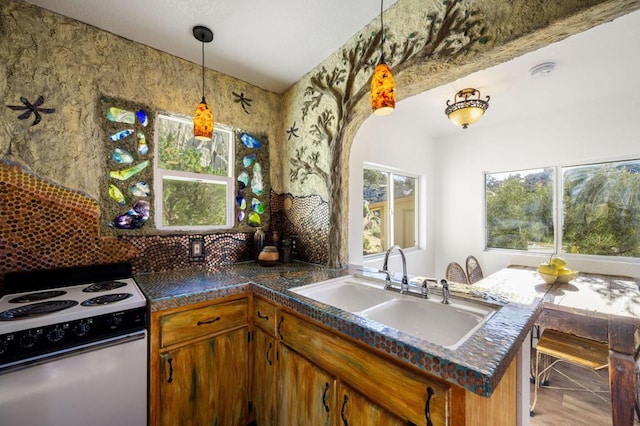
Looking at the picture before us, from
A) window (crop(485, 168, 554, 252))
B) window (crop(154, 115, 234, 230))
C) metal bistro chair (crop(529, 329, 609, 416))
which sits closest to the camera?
metal bistro chair (crop(529, 329, 609, 416))

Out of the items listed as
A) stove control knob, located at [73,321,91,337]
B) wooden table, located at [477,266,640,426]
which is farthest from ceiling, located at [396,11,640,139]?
stove control knob, located at [73,321,91,337]

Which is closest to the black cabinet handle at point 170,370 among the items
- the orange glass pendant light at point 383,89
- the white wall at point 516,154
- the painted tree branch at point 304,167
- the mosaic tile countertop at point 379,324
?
the mosaic tile countertop at point 379,324

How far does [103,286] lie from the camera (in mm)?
1490

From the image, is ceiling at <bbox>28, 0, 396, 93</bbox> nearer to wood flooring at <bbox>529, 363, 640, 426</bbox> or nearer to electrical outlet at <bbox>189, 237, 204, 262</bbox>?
electrical outlet at <bbox>189, 237, 204, 262</bbox>

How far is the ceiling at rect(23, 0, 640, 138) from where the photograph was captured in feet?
4.92

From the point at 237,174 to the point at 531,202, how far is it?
12.0 ft

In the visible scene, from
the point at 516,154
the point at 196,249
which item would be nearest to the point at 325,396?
the point at 196,249

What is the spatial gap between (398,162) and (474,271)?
68.3 inches

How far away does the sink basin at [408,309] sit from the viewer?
1.10 m

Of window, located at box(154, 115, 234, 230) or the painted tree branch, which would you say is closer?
window, located at box(154, 115, 234, 230)

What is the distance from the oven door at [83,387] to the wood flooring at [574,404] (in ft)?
8.29

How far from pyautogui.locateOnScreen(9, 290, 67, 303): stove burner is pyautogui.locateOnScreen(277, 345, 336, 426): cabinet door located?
4.07 ft

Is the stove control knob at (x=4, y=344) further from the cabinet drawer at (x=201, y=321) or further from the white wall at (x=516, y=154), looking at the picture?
the white wall at (x=516, y=154)

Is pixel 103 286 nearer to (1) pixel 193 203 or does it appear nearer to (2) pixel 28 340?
(2) pixel 28 340
